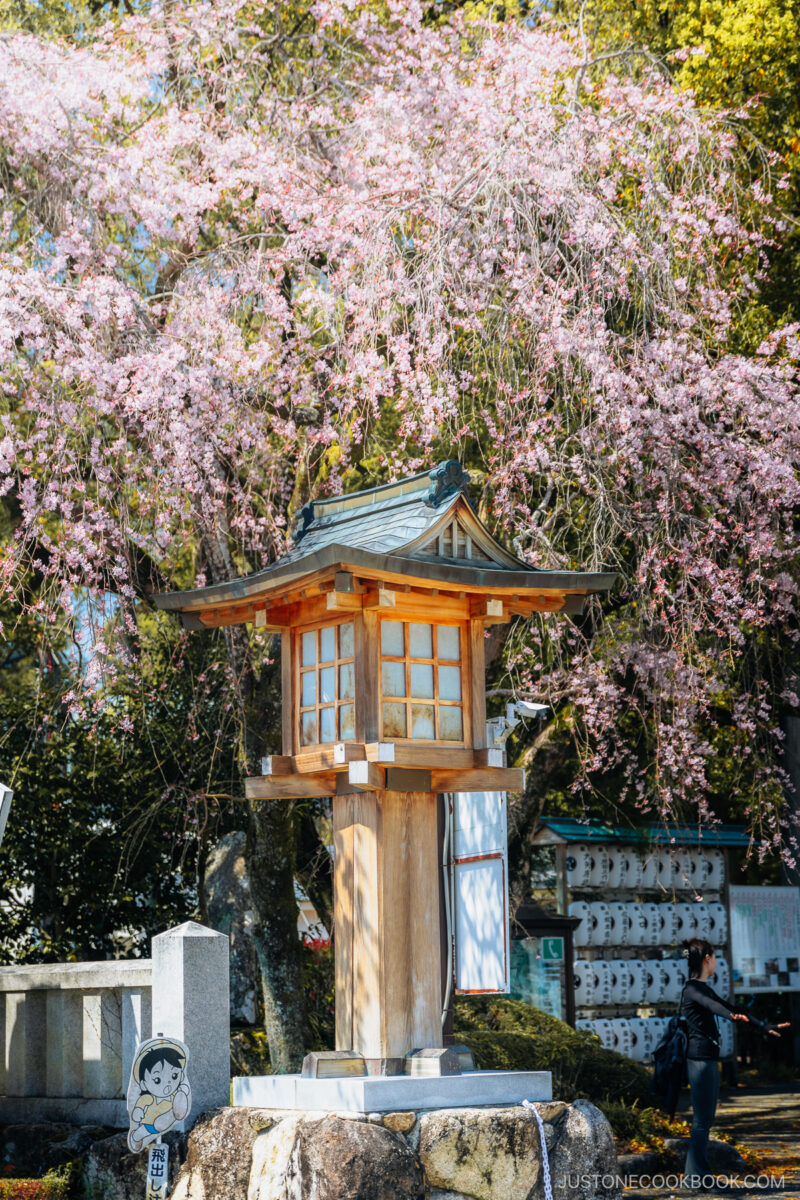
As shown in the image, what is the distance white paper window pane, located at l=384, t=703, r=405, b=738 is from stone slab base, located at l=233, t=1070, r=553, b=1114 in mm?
1876

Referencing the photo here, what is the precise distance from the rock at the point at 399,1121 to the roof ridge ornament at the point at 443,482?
346 cm

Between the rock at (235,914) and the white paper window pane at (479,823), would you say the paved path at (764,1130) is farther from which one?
the rock at (235,914)

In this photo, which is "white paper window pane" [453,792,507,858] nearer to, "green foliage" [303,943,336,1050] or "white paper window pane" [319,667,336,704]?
"white paper window pane" [319,667,336,704]

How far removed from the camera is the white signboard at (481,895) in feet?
25.8

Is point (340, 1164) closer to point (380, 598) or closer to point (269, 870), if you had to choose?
point (380, 598)

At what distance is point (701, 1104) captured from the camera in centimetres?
798

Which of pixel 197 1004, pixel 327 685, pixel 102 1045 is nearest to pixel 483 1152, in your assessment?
pixel 197 1004

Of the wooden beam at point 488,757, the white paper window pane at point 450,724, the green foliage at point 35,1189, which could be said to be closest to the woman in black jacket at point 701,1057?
the wooden beam at point 488,757

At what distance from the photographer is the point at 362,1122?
653cm

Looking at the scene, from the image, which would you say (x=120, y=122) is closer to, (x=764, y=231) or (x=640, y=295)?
(x=640, y=295)

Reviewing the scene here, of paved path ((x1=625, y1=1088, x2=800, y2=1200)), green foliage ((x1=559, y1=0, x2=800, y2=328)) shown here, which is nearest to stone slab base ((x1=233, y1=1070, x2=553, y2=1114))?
paved path ((x1=625, y1=1088, x2=800, y2=1200))

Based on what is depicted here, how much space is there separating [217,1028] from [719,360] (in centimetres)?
677

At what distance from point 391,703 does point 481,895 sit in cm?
181

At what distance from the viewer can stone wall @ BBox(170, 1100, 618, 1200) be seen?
6449 millimetres
